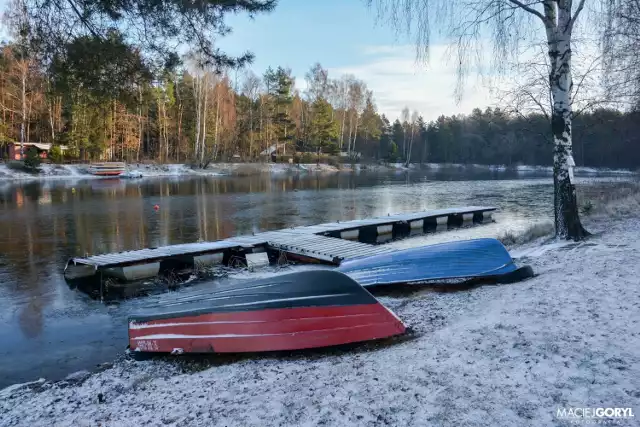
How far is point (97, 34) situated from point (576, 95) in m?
8.30

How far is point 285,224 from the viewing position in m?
16.6

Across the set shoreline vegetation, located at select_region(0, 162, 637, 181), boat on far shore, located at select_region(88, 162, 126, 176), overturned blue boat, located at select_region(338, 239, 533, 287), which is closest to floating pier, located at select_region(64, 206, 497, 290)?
overturned blue boat, located at select_region(338, 239, 533, 287)

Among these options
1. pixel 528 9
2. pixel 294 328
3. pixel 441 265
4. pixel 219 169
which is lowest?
pixel 294 328

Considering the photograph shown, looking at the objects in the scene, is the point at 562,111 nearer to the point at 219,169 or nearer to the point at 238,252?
the point at 238,252

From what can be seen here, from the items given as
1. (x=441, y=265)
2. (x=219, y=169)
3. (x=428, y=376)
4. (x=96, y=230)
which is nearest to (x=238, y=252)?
(x=441, y=265)

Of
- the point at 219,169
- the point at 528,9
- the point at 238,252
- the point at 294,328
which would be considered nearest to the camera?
the point at 294,328

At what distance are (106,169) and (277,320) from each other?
4366 cm

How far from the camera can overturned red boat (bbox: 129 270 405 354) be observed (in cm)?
475

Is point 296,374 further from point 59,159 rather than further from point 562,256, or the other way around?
point 59,159

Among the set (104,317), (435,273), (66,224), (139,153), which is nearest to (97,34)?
(104,317)

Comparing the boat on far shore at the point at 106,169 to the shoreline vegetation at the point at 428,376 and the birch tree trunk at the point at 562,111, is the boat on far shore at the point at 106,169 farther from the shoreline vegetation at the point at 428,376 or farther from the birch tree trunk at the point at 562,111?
the birch tree trunk at the point at 562,111

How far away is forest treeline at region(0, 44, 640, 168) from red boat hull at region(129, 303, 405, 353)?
33.9m

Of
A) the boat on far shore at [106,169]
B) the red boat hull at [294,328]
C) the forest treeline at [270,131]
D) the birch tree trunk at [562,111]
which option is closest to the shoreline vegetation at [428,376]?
the red boat hull at [294,328]

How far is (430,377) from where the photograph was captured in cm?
339
